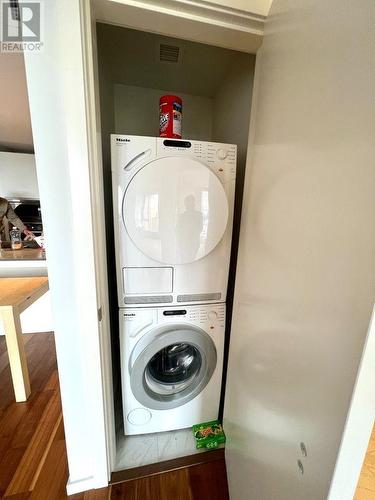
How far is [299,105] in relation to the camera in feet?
1.47

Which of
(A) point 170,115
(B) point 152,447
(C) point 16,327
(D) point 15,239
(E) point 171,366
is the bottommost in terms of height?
(B) point 152,447

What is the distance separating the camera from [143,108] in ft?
5.08

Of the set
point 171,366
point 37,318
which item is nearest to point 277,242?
point 171,366

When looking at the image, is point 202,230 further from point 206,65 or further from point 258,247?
point 206,65

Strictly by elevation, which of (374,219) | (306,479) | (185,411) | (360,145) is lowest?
(185,411)

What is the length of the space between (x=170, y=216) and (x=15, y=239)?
2.21 m

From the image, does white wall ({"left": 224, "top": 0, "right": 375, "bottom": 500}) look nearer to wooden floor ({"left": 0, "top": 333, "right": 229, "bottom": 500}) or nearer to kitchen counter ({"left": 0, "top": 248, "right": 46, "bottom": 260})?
wooden floor ({"left": 0, "top": 333, "right": 229, "bottom": 500})

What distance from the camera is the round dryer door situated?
2.88ft

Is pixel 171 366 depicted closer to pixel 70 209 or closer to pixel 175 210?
pixel 175 210

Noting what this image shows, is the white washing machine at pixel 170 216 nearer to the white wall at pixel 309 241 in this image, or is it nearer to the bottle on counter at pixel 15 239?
the white wall at pixel 309 241

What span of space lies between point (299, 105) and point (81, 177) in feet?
2.11

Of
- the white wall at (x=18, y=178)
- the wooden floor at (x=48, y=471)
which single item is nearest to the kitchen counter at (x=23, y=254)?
the white wall at (x=18, y=178)

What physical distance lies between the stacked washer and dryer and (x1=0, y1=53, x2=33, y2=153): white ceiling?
1178 mm

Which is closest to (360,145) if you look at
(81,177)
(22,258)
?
(81,177)
